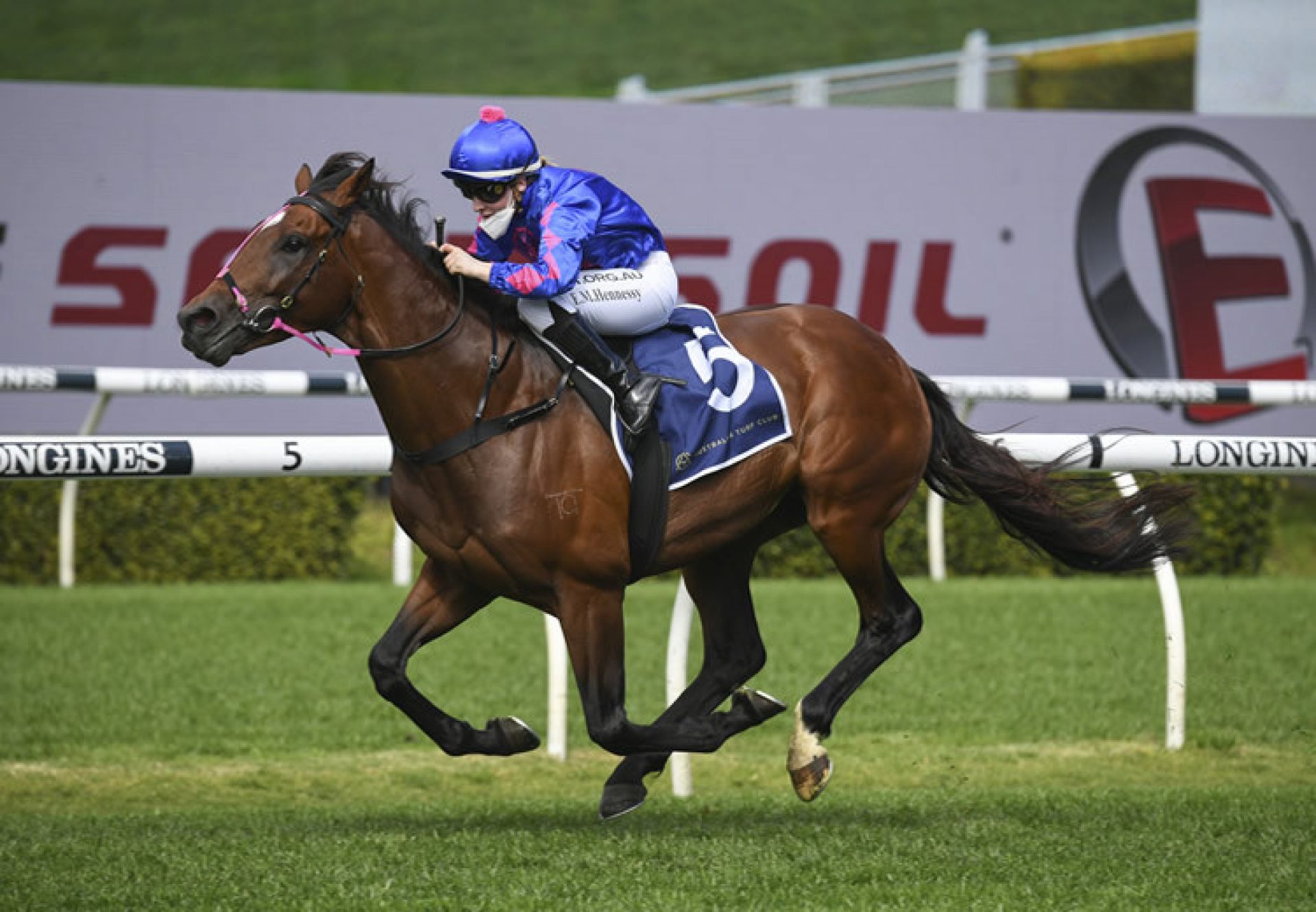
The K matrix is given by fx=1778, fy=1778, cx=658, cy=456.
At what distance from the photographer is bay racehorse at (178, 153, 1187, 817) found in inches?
162

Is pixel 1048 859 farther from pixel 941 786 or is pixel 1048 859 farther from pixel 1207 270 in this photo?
pixel 1207 270

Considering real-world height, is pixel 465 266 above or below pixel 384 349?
above

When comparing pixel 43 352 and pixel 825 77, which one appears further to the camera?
pixel 825 77

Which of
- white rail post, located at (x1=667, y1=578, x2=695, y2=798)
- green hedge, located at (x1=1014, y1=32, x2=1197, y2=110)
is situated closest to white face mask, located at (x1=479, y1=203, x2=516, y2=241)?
white rail post, located at (x1=667, y1=578, x2=695, y2=798)

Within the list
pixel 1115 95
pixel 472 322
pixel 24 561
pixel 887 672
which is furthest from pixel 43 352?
pixel 1115 95

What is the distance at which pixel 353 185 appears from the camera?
412 cm

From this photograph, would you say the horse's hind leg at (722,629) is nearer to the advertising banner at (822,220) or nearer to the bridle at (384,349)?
the bridle at (384,349)

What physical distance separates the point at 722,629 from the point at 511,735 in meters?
0.77

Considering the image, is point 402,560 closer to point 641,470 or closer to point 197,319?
point 641,470

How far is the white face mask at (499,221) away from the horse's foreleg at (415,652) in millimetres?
828

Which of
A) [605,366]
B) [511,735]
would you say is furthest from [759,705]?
[605,366]

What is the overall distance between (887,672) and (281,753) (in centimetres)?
251

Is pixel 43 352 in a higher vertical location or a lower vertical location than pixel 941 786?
higher

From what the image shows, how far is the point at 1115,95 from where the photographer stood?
13.3m
